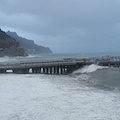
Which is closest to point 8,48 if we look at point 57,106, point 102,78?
point 102,78

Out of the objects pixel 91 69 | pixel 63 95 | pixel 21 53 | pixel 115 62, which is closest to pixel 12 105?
pixel 63 95

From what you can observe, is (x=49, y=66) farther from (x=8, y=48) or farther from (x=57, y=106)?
(x=8, y=48)

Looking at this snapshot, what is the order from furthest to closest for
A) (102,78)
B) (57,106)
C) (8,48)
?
(8,48), (102,78), (57,106)

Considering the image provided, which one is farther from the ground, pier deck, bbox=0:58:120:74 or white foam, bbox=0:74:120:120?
pier deck, bbox=0:58:120:74

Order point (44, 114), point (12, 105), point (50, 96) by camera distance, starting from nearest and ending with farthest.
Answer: point (44, 114), point (12, 105), point (50, 96)

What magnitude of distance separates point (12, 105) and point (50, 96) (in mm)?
3384

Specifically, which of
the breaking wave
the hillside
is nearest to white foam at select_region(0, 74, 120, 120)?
the breaking wave

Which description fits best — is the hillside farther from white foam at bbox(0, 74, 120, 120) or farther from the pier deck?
white foam at bbox(0, 74, 120, 120)

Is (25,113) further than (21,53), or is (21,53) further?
(21,53)

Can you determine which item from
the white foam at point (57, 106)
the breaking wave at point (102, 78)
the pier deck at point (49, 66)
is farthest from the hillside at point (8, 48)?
the white foam at point (57, 106)

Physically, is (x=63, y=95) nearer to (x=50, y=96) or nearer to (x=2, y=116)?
(x=50, y=96)

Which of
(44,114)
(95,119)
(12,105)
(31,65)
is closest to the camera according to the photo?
(95,119)

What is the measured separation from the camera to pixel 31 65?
106 ft

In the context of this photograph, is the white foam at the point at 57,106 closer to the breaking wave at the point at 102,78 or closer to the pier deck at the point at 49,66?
the breaking wave at the point at 102,78
